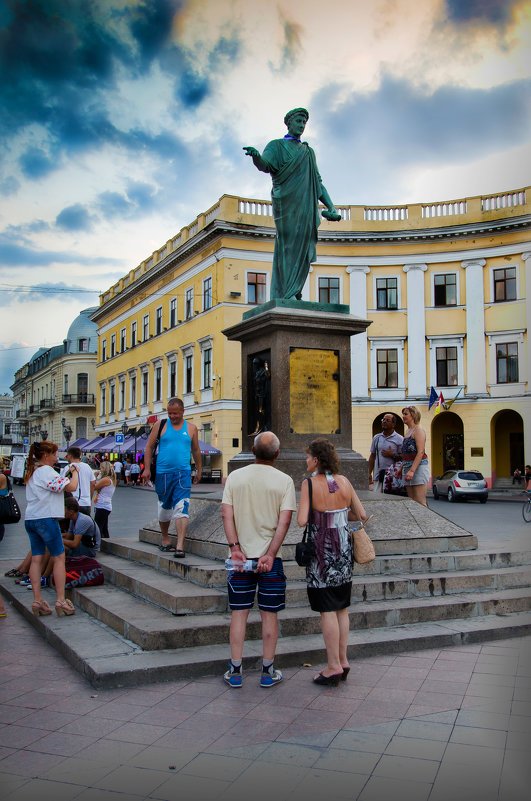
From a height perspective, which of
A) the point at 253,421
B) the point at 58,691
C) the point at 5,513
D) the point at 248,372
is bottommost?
the point at 58,691

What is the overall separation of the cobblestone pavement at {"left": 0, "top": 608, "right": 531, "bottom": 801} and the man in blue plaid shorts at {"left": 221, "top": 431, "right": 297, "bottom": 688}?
25cm

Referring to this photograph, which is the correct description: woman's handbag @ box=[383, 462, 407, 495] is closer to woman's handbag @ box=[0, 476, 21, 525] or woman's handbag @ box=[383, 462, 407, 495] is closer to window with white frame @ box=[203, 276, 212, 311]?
woman's handbag @ box=[0, 476, 21, 525]

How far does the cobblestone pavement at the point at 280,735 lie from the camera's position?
12.7 ft

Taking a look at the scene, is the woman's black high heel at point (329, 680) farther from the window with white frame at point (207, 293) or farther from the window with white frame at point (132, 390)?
the window with white frame at point (132, 390)

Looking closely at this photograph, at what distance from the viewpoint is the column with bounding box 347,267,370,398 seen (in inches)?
1593

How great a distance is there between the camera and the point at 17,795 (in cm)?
381

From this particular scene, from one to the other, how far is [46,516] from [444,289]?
3568cm

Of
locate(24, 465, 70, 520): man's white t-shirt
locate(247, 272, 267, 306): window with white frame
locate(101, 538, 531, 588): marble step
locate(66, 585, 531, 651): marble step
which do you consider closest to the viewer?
locate(66, 585, 531, 651): marble step

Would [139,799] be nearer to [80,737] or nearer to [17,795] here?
[17,795]

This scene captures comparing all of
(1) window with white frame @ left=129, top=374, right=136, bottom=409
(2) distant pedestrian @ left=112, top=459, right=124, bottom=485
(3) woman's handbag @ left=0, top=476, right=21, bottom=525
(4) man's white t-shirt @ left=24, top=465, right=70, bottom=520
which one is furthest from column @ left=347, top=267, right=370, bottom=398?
(4) man's white t-shirt @ left=24, top=465, right=70, bottom=520

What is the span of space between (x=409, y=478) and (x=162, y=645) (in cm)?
419

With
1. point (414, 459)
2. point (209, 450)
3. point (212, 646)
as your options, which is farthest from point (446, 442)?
point (212, 646)

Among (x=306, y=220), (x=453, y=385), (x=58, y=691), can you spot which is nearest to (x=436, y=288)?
(x=453, y=385)

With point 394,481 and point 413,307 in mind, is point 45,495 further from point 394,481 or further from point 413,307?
point 413,307
